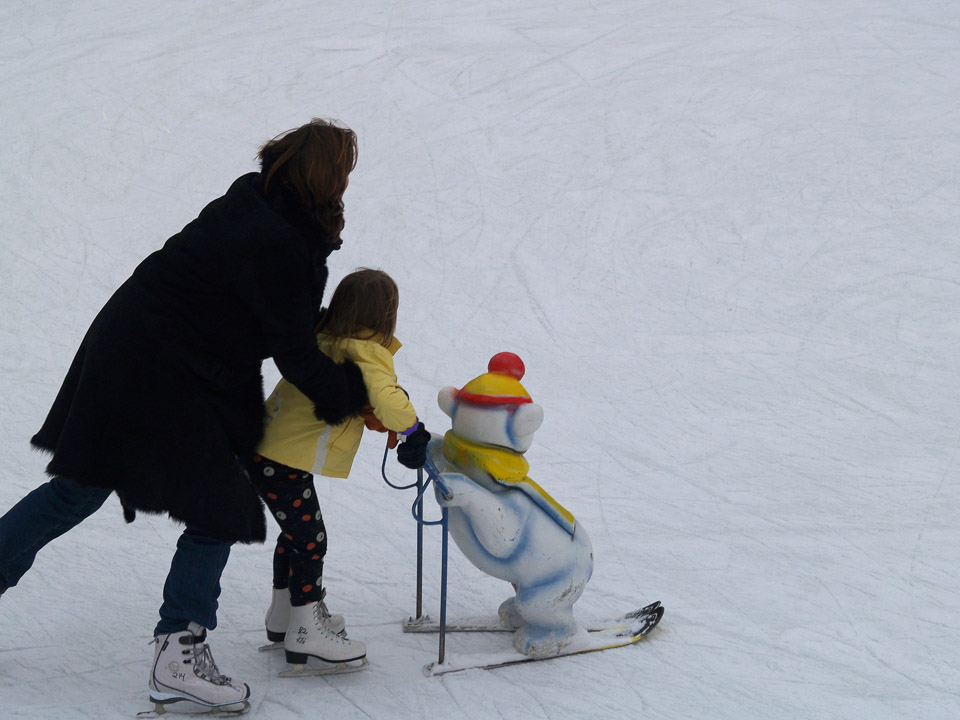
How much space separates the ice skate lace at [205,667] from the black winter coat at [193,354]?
0.30 meters

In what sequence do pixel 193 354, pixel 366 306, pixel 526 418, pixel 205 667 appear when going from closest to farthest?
pixel 193 354 → pixel 205 667 → pixel 366 306 → pixel 526 418

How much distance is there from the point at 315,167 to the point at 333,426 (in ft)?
2.02

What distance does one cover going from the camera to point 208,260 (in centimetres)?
209

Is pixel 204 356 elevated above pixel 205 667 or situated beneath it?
elevated above

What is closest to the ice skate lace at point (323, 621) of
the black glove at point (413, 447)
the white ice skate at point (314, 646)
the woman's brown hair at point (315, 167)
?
the white ice skate at point (314, 646)

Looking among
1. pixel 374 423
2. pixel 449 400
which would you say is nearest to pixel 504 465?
pixel 449 400

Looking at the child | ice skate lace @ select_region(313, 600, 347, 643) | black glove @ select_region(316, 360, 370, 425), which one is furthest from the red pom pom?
ice skate lace @ select_region(313, 600, 347, 643)

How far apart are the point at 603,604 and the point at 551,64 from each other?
4946 millimetres

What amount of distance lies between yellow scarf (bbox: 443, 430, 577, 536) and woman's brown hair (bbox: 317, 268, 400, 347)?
367 mm

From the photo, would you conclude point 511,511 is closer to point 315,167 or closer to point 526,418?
point 526,418

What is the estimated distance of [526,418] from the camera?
8.09 ft

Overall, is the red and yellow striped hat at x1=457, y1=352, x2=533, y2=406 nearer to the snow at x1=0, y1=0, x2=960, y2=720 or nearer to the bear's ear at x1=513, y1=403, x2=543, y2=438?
the bear's ear at x1=513, y1=403, x2=543, y2=438

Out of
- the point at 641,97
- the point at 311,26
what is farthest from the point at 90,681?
the point at 311,26

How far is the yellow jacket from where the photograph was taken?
2.27m
